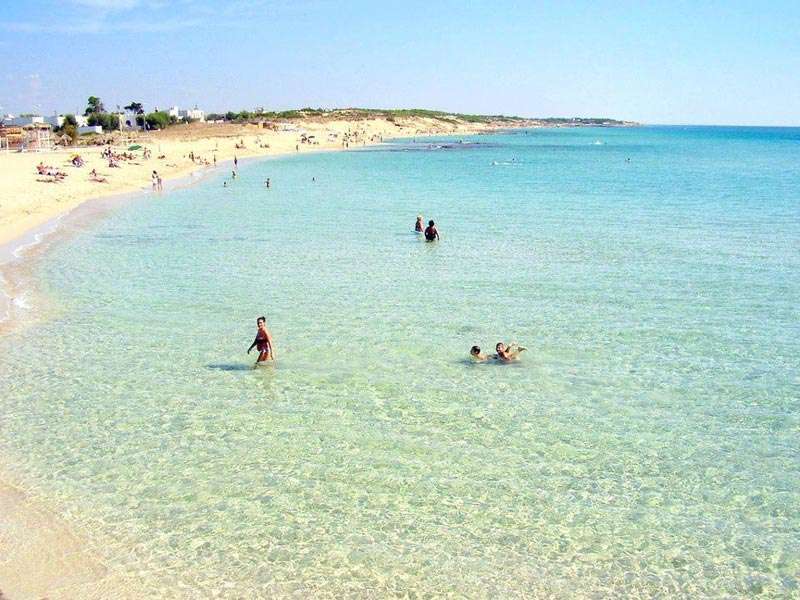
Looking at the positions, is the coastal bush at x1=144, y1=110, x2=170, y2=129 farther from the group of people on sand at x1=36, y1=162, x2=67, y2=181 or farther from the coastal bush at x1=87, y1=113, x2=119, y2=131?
the group of people on sand at x1=36, y1=162, x2=67, y2=181

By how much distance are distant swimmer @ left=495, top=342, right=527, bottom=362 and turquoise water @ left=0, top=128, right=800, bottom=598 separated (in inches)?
16.7

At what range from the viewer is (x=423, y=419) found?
12.3 metres

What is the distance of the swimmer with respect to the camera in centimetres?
1479

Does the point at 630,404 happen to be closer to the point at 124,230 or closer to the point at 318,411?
the point at 318,411

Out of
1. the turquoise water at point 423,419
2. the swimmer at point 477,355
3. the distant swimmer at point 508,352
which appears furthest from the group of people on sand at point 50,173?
the distant swimmer at point 508,352

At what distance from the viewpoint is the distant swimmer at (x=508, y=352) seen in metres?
14.8

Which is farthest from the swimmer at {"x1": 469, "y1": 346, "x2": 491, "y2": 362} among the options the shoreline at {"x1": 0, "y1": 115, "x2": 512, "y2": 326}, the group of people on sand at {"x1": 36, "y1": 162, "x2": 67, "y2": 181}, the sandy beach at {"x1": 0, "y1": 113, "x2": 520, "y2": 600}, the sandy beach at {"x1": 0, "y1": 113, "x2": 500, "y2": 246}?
the group of people on sand at {"x1": 36, "y1": 162, "x2": 67, "y2": 181}

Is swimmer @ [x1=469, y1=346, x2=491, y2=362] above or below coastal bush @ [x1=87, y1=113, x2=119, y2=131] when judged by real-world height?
below

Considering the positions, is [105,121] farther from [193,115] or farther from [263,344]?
[263,344]

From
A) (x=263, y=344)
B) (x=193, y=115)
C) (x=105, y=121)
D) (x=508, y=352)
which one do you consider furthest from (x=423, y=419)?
(x=193, y=115)

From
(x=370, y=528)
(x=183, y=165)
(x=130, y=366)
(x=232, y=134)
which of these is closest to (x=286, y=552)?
(x=370, y=528)

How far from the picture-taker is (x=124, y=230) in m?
33.5

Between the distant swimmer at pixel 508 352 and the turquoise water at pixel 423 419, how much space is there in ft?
1.40

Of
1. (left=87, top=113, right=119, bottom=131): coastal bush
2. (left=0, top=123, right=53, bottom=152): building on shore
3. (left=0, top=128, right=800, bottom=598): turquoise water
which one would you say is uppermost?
(left=87, top=113, right=119, bottom=131): coastal bush
